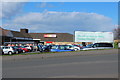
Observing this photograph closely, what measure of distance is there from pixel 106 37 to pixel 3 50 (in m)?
22.4

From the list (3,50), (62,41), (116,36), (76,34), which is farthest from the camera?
(116,36)

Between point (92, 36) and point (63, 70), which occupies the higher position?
point (92, 36)

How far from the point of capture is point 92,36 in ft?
139

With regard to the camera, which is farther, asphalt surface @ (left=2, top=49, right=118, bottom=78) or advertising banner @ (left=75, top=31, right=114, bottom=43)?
advertising banner @ (left=75, top=31, right=114, bottom=43)

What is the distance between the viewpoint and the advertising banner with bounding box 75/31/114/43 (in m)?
41.6

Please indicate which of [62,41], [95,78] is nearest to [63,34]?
[62,41]

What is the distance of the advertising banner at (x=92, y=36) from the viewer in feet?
136

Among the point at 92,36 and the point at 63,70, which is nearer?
the point at 63,70

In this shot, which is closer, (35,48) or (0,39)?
(35,48)

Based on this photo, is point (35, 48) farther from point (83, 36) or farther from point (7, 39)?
point (7, 39)

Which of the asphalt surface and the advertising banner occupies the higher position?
the advertising banner

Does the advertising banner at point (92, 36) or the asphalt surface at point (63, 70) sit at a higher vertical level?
the advertising banner at point (92, 36)

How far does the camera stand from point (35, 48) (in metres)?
44.2

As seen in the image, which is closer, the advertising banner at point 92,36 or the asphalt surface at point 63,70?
the asphalt surface at point 63,70
